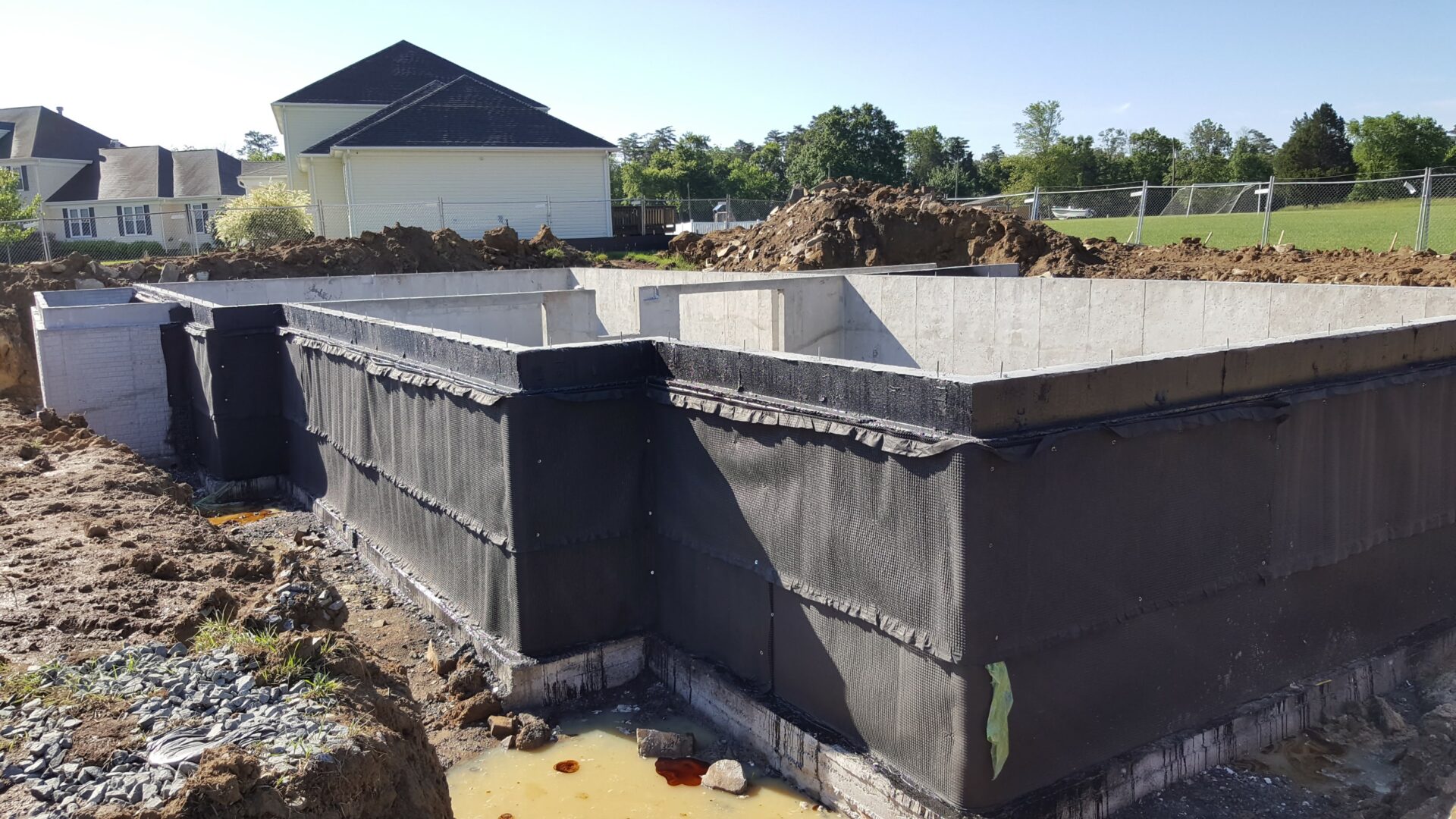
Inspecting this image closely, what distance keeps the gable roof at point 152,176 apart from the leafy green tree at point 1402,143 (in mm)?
50162

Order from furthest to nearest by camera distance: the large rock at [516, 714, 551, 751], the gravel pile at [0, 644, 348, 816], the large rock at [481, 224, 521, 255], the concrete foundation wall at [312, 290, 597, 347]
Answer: the large rock at [481, 224, 521, 255] → the concrete foundation wall at [312, 290, 597, 347] → the large rock at [516, 714, 551, 751] → the gravel pile at [0, 644, 348, 816]

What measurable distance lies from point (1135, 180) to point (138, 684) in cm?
5794

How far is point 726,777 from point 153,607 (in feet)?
12.0

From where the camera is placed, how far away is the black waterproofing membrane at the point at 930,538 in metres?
5.03

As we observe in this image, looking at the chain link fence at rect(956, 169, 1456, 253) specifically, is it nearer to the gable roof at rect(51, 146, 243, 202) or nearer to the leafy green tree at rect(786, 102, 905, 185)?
the leafy green tree at rect(786, 102, 905, 185)

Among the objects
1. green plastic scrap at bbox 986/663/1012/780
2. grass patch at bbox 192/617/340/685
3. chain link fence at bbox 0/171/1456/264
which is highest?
chain link fence at bbox 0/171/1456/264

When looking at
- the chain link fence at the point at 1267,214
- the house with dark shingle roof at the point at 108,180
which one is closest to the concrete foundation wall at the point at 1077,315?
the chain link fence at the point at 1267,214

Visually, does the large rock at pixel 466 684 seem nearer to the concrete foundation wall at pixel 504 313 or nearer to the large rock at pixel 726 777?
the large rock at pixel 726 777

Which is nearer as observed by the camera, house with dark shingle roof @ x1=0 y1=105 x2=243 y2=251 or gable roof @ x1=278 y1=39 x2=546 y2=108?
gable roof @ x1=278 y1=39 x2=546 y2=108

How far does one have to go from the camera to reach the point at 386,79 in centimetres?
3594

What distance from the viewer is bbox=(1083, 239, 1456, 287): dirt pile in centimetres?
1209

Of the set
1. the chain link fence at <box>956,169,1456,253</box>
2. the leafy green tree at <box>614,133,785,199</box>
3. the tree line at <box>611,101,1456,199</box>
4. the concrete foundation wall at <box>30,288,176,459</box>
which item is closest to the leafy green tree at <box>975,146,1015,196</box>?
the tree line at <box>611,101,1456,199</box>

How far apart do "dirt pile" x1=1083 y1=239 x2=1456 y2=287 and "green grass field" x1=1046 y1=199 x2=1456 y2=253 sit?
4071mm

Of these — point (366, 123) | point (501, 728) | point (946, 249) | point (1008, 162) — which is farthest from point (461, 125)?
point (1008, 162)
